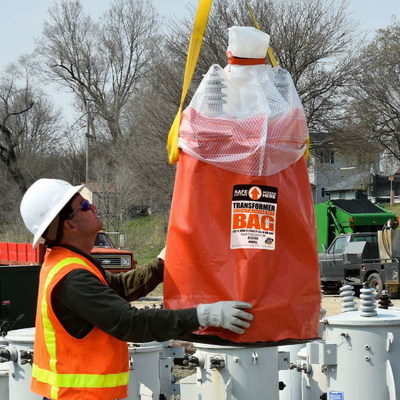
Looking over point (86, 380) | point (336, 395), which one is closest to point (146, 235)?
point (336, 395)

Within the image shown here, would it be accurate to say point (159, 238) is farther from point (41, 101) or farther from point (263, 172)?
point (263, 172)

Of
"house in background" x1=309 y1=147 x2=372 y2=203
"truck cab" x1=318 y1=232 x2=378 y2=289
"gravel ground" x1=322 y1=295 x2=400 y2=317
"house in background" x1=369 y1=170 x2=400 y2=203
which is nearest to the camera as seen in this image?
"gravel ground" x1=322 y1=295 x2=400 y2=317

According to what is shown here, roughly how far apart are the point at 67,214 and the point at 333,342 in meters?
2.60

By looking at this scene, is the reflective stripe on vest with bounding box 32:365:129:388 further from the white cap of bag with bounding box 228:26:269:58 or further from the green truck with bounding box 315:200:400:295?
the green truck with bounding box 315:200:400:295

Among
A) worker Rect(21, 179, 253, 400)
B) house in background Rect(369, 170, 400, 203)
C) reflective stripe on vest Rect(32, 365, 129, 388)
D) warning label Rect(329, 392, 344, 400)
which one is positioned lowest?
warning label Rect(329, 392, 344, 400)

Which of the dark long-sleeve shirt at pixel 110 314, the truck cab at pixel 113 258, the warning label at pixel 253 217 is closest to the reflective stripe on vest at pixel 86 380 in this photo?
the dark long-sleeve shirt at pixel 110 314

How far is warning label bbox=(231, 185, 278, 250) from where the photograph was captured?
154 inches

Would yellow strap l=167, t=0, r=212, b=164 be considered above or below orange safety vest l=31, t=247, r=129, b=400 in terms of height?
above

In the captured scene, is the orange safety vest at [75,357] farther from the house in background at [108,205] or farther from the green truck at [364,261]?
the house in background at [108,205]

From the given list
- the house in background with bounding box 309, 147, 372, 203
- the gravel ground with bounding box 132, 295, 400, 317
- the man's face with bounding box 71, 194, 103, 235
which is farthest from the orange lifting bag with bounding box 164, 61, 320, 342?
the house in background with bounding box 309, 147, 372, 203

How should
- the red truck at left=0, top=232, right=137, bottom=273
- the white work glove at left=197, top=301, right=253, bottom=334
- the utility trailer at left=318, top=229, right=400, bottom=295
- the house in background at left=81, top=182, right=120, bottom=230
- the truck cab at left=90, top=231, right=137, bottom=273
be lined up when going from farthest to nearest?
the house in background at left=81, top=182, right=120, bottom=230
the utility trailer at left=318, top=229, right=400, bottom=295
the truck cab at left=90, top=231, right=137, bottom=273
the red truck at left=0, top=232, right=137, bottom=273
the white work glove at left=197, top=301, right=253, bottom=334

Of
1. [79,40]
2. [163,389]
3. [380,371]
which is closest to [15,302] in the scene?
[163,389]

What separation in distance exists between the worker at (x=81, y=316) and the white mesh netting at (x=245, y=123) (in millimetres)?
574

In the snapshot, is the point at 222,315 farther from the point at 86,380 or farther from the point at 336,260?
the point at 336,260
